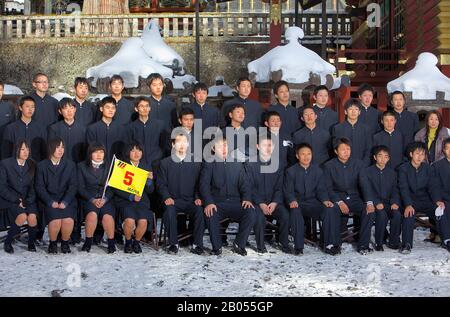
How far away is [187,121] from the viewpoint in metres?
7.60

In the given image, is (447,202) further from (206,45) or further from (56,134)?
(206,45)

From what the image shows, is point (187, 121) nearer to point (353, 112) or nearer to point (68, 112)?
point (68, 112)

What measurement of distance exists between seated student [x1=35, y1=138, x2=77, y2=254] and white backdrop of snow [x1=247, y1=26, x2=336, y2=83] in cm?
461

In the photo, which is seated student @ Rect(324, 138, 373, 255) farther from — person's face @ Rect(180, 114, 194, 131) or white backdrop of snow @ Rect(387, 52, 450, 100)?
white backdrop of snow @ Rect(387, 52, 450, 100)

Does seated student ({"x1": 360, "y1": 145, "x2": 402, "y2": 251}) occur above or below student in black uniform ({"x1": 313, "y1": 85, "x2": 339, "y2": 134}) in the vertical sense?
below

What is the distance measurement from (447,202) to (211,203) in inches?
105

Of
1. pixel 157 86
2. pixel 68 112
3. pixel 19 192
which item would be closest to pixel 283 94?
pixel 157 86

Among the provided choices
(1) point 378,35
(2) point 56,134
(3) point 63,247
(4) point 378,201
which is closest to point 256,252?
(4) point 378,201

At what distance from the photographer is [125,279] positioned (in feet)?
19.1

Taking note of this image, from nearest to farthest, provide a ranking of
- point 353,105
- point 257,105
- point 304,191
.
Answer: point 304,191 → point 353,105 → point 257,105

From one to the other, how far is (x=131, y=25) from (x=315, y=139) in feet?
36.6

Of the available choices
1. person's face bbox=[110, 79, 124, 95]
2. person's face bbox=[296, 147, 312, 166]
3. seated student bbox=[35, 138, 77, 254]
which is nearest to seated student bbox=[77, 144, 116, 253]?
seated student bbox=[35, 138, 77, 254]

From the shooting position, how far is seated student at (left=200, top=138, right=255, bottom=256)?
23.0 feet

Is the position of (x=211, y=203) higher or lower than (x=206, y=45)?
lower
